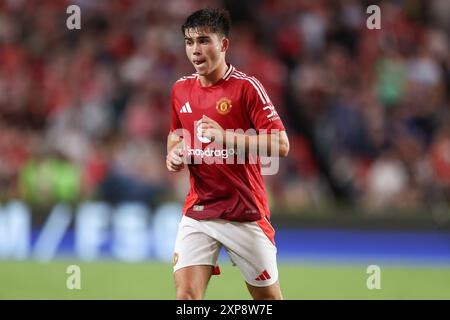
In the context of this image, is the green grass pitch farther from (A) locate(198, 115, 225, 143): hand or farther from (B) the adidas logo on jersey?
(A) locate(198, 115, 225, 143): hand

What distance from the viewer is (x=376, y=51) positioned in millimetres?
13789

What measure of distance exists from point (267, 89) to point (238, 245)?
7.54 m

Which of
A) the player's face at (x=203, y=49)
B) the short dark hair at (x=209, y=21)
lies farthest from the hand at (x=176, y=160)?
the short dark hair at (x=209, y=21)

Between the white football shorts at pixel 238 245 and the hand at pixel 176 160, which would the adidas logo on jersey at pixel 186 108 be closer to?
the hand at pixel 176 160

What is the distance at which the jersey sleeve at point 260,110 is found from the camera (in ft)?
19.6

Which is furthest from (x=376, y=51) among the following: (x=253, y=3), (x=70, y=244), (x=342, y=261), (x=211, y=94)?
(x=211, y=94)

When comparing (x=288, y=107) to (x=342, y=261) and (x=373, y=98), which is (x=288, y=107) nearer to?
(x=373, y=98)

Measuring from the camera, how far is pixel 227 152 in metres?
6.08

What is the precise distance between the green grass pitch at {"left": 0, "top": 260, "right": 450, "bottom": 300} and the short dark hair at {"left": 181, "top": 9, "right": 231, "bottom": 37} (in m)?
3.77

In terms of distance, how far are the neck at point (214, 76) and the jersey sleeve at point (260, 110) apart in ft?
0.68

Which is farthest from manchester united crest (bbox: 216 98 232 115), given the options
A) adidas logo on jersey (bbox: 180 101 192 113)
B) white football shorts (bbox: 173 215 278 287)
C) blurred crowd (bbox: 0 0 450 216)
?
blurred crowd (bbox: 0 0 450 216)

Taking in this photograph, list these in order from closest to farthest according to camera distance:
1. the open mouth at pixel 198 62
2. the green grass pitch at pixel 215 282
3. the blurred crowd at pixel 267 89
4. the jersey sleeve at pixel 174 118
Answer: the open mouth at pixel 198 62 < the jersey sleeve at pixel 174 118 < the green grass pitch at pixel 215 282 < the blurred crowd at pixel 267 89

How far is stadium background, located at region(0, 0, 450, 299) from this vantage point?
1138 centimetres

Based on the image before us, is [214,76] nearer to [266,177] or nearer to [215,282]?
[215,282]
